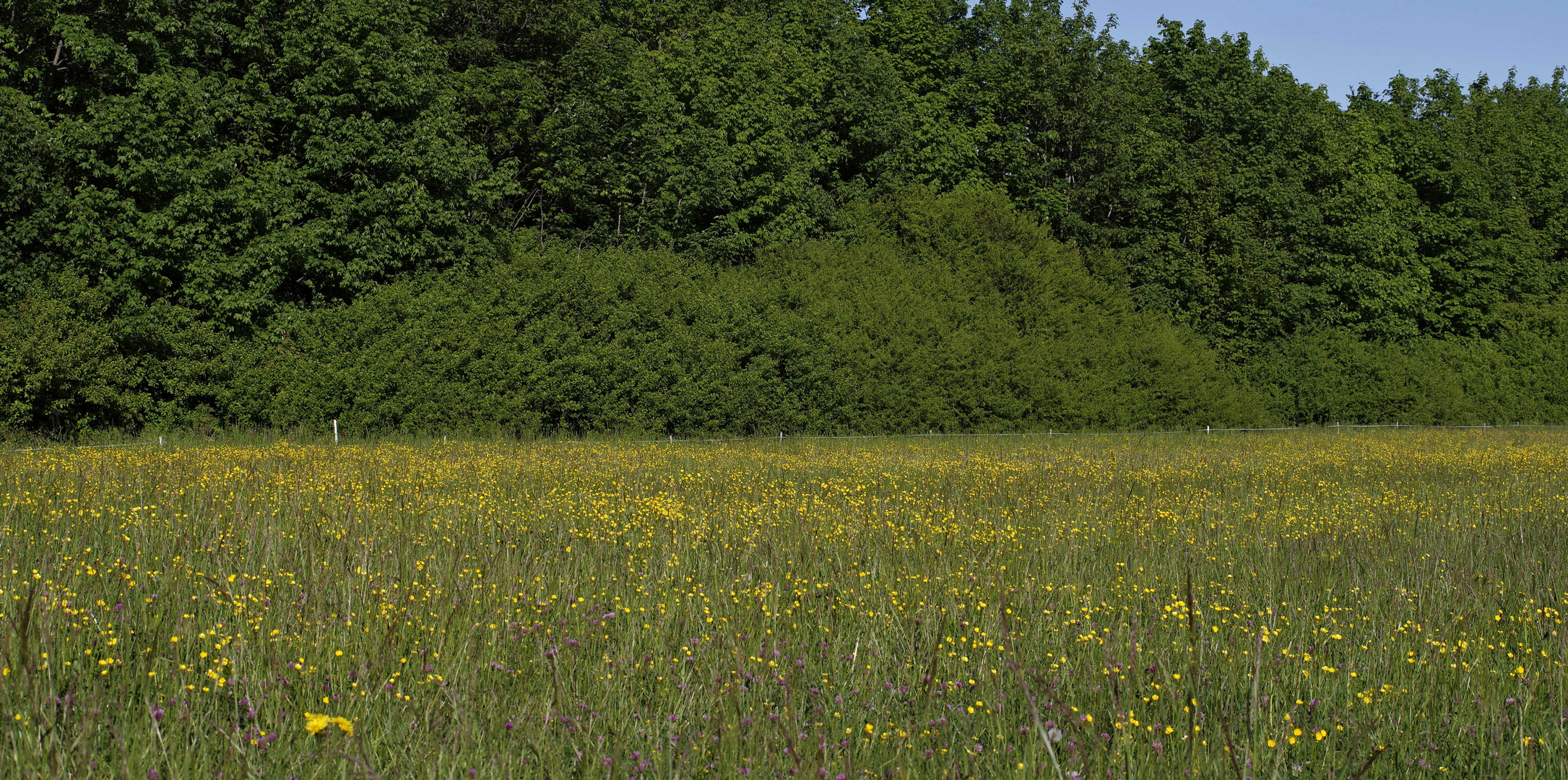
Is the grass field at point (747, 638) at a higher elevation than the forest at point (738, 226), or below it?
below

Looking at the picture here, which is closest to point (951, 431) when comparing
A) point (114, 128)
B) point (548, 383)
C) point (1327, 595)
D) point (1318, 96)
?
point (548, 383)

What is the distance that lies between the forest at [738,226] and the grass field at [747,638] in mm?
14724

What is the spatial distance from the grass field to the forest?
14724mm

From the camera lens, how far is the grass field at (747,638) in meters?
3.70

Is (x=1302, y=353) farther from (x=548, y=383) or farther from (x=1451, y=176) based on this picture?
(x=548, y=383)

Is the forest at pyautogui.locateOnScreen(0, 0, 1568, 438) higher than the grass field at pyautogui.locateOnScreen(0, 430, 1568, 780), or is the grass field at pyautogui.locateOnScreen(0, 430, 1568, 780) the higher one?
the forest at pyautogui.locateOnScreen(0, 0, 1568, 438)

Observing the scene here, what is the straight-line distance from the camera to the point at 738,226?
113 ft

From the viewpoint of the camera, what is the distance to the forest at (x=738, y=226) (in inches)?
920

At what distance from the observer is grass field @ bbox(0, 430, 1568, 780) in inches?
146

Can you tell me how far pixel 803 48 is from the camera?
131ft

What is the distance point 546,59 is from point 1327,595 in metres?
32.8

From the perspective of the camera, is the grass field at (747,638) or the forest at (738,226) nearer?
the grass field at (747,638)

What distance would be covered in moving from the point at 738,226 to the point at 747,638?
1183 inches

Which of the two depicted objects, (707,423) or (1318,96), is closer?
(707,423)
